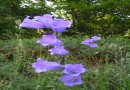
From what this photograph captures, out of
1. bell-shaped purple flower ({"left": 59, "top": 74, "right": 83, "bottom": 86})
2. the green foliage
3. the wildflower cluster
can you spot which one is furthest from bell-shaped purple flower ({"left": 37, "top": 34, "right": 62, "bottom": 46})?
the green foliage

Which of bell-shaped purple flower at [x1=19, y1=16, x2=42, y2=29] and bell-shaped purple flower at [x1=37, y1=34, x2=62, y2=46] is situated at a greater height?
bell-shaped purple flower at [x1=19, y1=16, x2=42, y2=29]

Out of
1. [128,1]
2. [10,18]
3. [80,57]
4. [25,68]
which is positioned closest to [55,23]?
[25,68]

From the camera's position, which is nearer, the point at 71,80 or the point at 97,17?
the point at 71,80

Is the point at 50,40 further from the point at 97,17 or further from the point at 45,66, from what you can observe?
the point at 97,17

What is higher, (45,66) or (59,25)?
(59,25)

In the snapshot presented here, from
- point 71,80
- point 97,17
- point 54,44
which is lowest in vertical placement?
point 97,17

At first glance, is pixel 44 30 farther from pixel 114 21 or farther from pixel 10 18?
pixel 114 21

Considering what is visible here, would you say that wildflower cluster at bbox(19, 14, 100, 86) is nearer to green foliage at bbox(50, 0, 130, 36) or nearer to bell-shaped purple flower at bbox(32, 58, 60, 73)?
bell-shaped purple flower at bbox(32, 58, 60, 73)

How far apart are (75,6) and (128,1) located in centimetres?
155

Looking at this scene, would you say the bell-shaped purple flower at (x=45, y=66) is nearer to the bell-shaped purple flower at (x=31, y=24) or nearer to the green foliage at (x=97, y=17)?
the bell-shaped purple flower at (x=31, y=24)

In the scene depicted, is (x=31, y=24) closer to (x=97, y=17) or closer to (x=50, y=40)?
(x=50, y=40)

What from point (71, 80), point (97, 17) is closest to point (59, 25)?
point (71, 80)

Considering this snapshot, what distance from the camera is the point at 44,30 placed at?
1.15 metres

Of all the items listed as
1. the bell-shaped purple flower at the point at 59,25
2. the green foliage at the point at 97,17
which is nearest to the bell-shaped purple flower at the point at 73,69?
the bell-shaped purple flower at the point at 59,25
